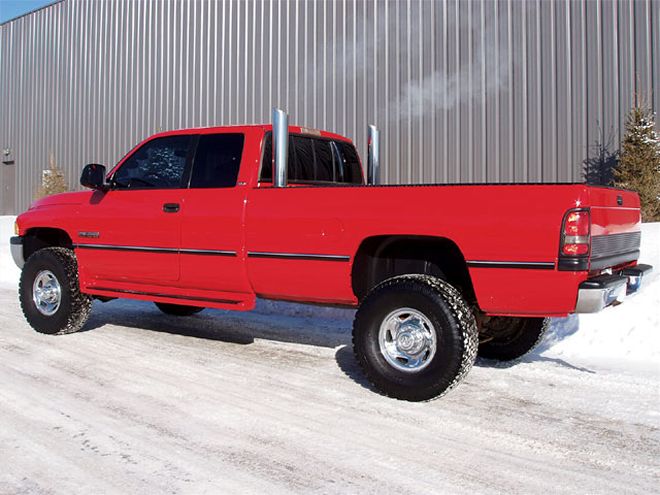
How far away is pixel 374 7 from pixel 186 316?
10155mm

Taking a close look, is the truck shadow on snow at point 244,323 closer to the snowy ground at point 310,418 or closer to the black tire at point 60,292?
the snowy ground at point 310,418

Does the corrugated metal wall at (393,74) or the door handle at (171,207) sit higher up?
the corrugated metal wall at (393,74)

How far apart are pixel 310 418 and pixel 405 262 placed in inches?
57.5

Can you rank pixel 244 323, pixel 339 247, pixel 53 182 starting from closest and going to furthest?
pixel 339 247, pixel 244 323, pixel 53 182

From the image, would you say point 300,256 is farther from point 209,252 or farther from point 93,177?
point 93,177

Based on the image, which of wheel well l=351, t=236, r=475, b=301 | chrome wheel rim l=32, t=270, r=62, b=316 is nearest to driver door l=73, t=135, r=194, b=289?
chrome wheel rim l=32, t=270, r=62, b=316

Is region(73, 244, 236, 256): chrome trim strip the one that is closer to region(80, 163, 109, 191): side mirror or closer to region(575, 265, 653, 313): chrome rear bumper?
region(80, 163, 109, 191): side mirror

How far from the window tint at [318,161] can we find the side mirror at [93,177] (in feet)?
5.43

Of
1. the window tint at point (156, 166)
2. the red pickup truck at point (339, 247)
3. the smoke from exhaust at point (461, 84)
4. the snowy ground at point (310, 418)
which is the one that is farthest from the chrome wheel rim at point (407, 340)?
the smoke from exhaust at point (461, 84)

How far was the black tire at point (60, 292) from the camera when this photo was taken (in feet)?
19.7

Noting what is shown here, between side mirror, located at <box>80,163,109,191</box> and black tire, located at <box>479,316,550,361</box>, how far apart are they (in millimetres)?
3661

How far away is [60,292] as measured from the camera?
6.06m

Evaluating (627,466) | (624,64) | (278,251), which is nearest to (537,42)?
(624,64)

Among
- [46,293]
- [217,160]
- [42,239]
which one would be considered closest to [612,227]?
[217,160]
